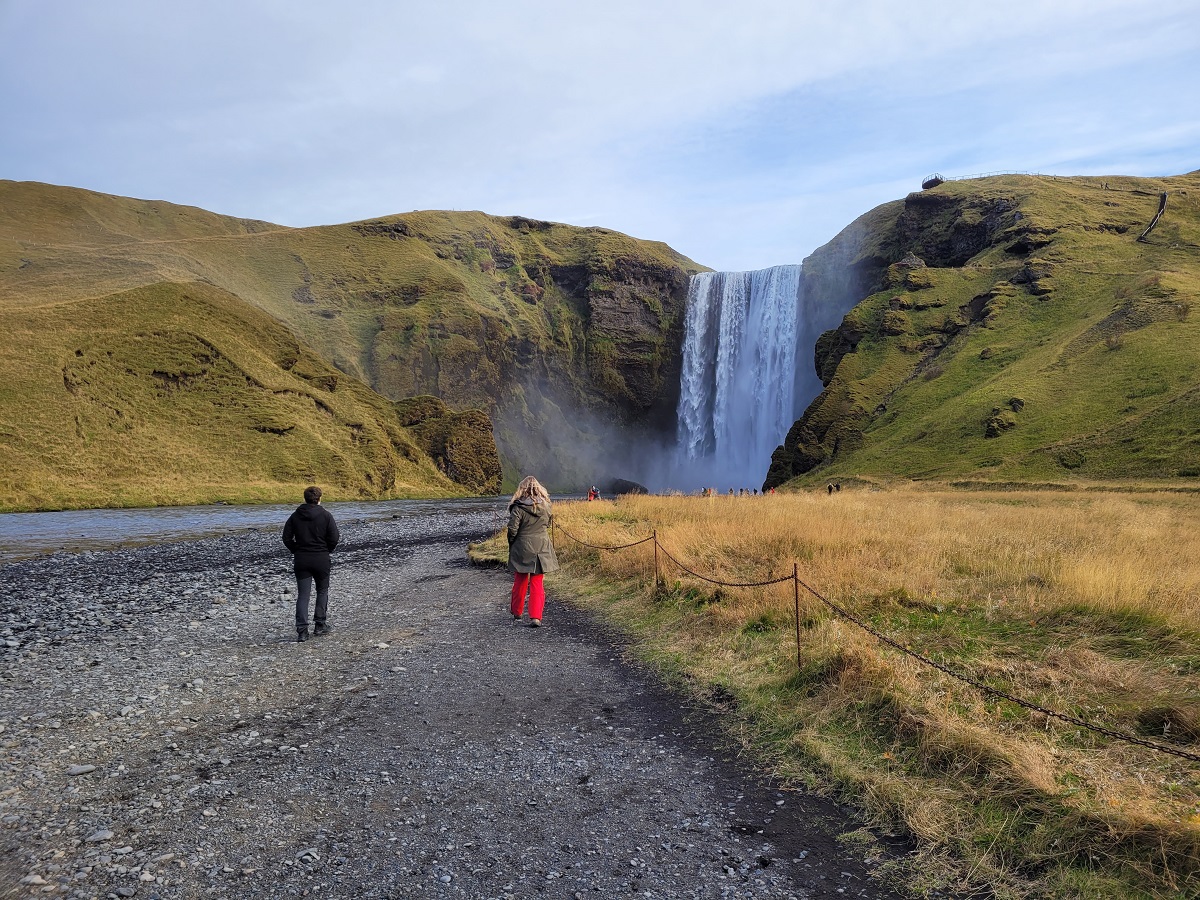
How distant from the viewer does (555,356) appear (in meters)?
112

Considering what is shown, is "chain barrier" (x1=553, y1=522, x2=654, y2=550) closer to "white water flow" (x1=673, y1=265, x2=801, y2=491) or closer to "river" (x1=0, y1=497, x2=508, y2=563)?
"river" (x1=0, y1=497, x2=508, y2=563)

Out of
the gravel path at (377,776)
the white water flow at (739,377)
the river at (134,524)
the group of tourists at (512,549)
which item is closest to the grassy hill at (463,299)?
the white water flow at (739,377)

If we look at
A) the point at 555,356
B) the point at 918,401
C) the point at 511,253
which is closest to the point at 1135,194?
the point at 918,401

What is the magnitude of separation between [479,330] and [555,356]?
15.2m

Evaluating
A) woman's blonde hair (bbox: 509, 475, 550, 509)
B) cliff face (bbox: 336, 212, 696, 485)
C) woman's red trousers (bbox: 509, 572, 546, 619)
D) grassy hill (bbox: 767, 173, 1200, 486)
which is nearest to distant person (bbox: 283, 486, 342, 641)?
woman's blonde hair (bbox: 509, 475, 550, 509)

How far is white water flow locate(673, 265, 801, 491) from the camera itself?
254 feet

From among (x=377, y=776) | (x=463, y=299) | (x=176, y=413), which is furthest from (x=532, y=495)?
(x=463, y=299)

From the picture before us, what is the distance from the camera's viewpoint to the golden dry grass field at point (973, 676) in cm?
432

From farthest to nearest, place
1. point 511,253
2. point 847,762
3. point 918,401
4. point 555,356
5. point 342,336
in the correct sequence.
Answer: point 511,253
point 555,356
point 342,336
point 918,401
point 847,762

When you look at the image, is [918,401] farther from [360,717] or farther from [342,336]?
[342,336]

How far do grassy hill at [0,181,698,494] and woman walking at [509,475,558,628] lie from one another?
82437 millimetres

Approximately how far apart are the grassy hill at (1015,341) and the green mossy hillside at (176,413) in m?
39.8

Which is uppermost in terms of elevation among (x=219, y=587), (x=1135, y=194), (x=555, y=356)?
(x=1135, y=194)

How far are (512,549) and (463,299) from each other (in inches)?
3804
